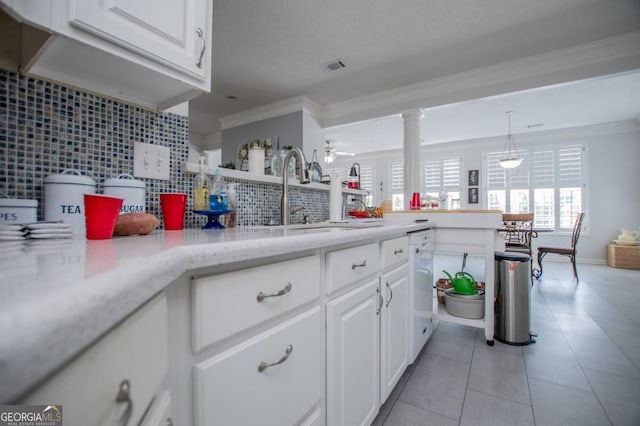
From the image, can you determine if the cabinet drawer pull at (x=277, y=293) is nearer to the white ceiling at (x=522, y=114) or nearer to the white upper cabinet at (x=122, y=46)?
the white upper cabinet at (x=122, y=46)

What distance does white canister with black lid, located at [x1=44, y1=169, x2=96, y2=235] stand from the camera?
31.5 inches

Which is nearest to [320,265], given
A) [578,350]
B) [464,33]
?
[578,350]

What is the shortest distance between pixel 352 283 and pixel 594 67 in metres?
3.93

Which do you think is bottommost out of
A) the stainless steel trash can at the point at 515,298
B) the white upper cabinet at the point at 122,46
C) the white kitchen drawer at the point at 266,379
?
the stainless steel trash can at the point at 515,298

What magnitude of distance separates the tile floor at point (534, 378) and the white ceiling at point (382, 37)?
276cm

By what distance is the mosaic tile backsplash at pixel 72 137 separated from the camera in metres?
0.78

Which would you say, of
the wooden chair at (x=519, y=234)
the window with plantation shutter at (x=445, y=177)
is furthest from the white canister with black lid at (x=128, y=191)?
the window with plantation shutter at (x=445, y=177)

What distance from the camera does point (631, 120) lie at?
17.2 ft

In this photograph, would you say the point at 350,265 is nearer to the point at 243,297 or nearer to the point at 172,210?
the point at 243,297

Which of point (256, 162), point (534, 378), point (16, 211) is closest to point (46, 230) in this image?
point (16, 211)

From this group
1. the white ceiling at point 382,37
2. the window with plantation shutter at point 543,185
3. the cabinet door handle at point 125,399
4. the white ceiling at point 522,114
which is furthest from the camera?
the window with plantation shutter at point 543,185

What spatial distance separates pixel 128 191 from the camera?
96cm

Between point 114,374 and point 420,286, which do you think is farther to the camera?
point 420,286

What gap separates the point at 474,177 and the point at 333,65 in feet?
15.9
